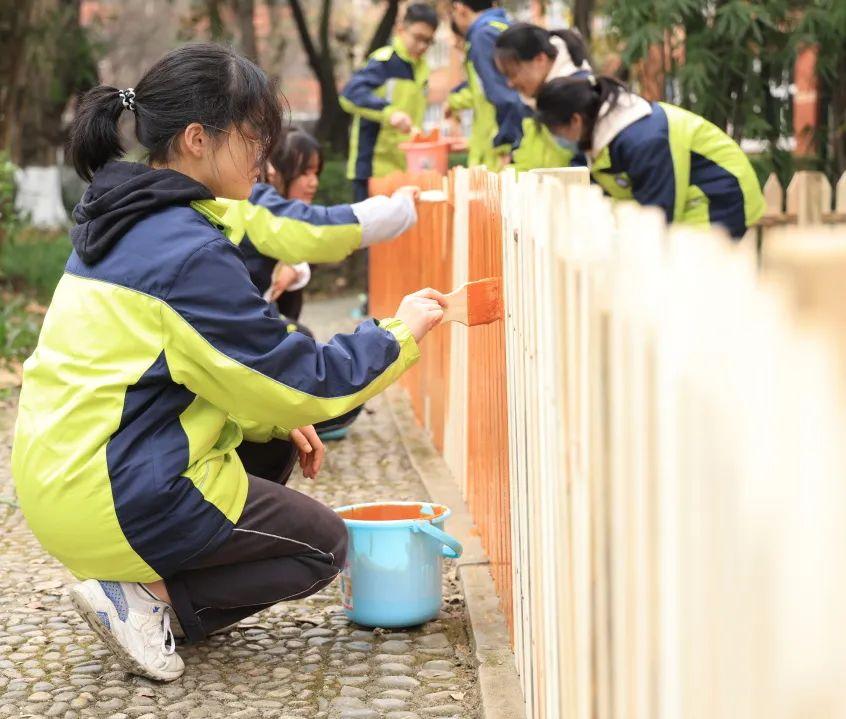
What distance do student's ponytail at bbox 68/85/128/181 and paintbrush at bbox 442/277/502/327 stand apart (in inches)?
37.4

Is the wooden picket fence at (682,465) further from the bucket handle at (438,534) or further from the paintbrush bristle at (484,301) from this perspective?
the bucket handle at (438,534)

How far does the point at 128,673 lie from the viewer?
343 centimetres

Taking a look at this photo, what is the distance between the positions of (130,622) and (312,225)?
2.12 meters

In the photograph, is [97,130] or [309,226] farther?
[309,226]

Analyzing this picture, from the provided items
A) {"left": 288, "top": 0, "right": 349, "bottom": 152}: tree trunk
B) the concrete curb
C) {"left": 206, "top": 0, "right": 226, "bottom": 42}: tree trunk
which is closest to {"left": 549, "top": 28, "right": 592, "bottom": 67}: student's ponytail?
the concrete curb

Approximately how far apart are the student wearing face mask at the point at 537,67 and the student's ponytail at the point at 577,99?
368 mm

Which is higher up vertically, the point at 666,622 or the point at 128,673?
the point at 666,622

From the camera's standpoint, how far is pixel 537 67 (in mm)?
6352

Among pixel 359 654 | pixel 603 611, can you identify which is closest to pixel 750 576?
pixel 603 611

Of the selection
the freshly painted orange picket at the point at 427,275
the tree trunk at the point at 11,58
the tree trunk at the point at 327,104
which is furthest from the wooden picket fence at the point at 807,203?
the tree trunk at the point at 327,104

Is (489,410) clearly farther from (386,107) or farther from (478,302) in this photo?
(386,107)

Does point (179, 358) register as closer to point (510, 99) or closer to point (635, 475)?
point (635, 475)

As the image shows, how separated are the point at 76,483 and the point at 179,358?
39cm

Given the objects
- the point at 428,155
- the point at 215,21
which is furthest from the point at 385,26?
the point at 428,155
